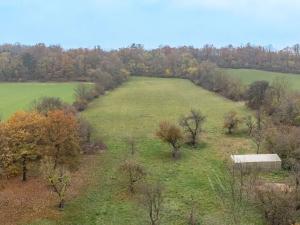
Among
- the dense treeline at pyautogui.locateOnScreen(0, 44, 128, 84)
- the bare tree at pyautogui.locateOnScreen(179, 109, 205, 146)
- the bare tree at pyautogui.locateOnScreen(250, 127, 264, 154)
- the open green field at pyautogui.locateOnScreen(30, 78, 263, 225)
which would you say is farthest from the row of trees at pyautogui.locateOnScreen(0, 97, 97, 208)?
the dense treeline at pyautogui.locateOnScreen(0, 44, 128, 84)

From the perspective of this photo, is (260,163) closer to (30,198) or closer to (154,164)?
(154,164)

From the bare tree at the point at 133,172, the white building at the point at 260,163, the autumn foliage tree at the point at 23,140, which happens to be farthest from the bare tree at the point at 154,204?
the white building at the point at 260,163

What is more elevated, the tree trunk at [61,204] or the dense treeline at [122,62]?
the dense treeline at [122,62]

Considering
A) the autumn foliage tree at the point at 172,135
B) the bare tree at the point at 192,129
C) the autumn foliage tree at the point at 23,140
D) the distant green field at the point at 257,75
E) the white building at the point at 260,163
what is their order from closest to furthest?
the autumn foliage tree at the point at 23,140 < the white building at the point at 260,163 < the autumn foliage tree at the point at 172,135 < the bare tree at the point at 192,129 < the distant green field at the point at 257,75

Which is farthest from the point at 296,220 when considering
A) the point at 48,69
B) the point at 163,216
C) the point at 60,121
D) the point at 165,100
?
the point at 48,69

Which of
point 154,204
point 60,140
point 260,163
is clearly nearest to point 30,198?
point 60,140

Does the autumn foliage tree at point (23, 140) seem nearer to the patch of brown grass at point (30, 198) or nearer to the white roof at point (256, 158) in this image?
the patch of brown grass at point (30, 198)

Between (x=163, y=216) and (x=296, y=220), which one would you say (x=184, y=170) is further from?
(x=296, y=220)
